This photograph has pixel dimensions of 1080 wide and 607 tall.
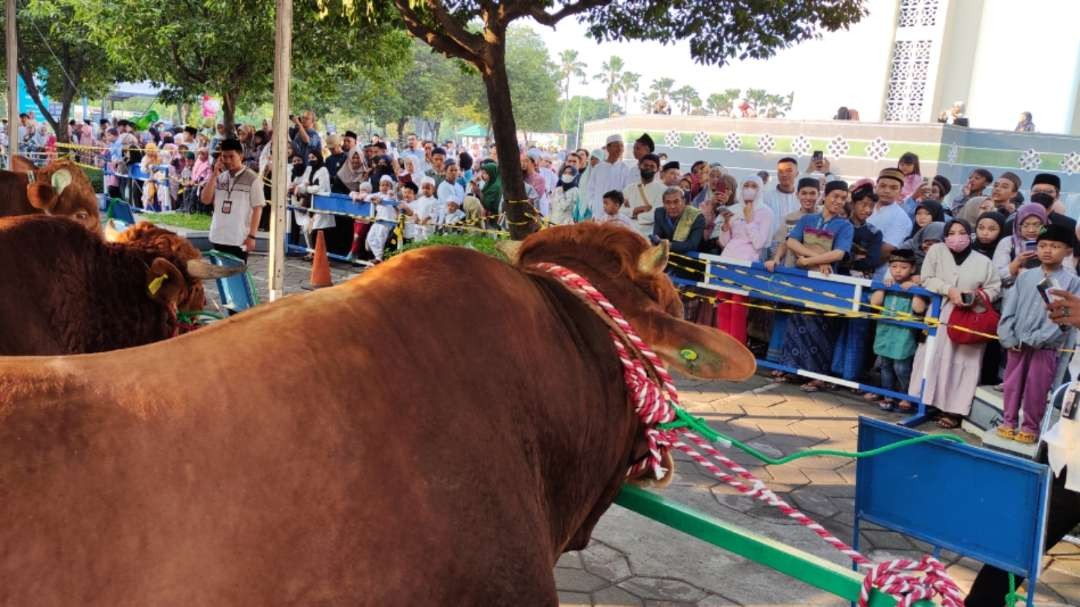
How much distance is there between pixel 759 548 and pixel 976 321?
6.11 meters

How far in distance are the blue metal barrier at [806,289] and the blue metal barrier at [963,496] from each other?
14.0 ft

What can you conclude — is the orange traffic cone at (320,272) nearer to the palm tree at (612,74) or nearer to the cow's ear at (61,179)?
the cow's ear at (61,179)

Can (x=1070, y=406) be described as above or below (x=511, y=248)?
below

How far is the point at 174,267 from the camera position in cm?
349

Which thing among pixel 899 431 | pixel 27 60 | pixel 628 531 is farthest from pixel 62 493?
pixel 27 60

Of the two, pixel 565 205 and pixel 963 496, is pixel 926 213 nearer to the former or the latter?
pixel 565 205

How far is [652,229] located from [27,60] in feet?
73.7

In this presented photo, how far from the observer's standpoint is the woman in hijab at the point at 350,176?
15148mm

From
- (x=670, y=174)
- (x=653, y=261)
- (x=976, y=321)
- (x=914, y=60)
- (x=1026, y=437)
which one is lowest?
(x=1026, y=437)

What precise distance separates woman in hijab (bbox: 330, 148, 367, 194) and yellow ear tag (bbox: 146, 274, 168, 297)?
12.0 meters

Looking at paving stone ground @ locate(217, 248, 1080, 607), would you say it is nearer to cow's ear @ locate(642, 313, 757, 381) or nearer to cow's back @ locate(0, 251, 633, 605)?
cow's ear @ locate(642, 313, 757, 381)

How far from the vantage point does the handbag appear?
735 cm

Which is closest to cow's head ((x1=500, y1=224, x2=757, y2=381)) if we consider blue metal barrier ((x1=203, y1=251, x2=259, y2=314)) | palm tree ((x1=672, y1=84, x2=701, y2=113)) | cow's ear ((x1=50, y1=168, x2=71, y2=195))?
blue metal barrier ((x1=203, y1=251, x2=259, y2=314))

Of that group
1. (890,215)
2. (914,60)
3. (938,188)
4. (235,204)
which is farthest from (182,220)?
(914,60)
